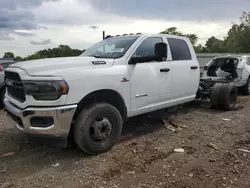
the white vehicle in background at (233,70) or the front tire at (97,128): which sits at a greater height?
the white vehicle in background at (233,70)

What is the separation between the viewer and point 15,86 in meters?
4.31

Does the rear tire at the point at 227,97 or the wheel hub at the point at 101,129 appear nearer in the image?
the wheel hub at the point at 101,129

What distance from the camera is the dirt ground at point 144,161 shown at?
3.64m

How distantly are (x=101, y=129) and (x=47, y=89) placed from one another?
1.10 metres

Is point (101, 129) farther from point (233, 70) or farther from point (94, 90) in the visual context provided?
point (233, 70)

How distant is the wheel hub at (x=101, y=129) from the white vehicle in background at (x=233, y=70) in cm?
706

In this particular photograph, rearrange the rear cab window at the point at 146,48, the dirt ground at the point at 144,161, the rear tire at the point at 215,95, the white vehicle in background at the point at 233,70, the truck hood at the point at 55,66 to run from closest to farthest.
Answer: the dirt ground at the point at 144,161 → the truck hood at the point at 55,66 → the rear cab window at the point at 146,48 → the rear tire at the point at 215,95 → the white vehicle in background at the point at 233,70

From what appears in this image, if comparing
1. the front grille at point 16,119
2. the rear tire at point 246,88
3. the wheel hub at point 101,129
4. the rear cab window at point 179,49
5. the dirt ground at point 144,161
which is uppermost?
the rear cab window at point 179,49

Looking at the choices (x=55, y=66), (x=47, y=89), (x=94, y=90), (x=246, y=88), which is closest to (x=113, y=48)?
(x=94, y=90)

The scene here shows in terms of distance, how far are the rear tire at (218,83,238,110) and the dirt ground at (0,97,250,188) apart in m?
1.44

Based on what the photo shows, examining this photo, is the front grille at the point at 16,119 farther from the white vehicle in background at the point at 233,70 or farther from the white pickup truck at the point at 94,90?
the white vehicle in background at the point at 233,70

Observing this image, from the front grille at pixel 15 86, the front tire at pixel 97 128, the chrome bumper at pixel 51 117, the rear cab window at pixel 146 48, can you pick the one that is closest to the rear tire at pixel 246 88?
the rear cab window at pixel 146 48

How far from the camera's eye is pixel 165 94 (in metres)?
5.61

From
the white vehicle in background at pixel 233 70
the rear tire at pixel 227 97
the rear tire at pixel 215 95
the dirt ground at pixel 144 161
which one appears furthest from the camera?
the white vehicle in background at pixel 233 70
